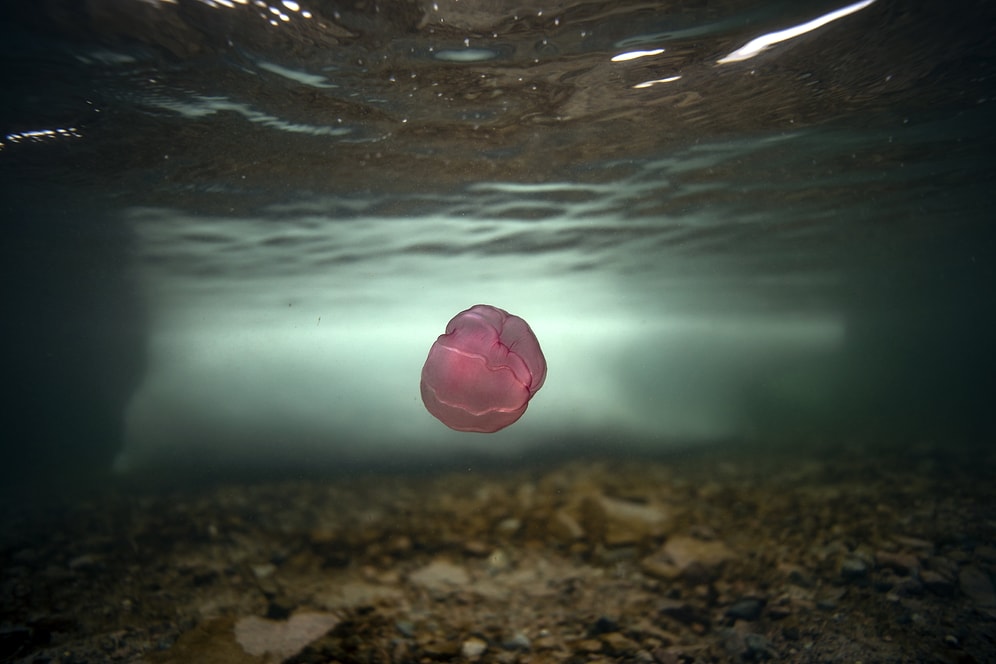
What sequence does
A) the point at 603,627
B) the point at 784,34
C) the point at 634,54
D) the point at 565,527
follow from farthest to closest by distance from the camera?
1. the point at 565,527
2. the point at 634,54
3. the point at 784,34
4. the point at 603,627

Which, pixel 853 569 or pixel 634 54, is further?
pixel 634 54

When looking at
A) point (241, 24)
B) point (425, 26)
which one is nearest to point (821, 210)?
point (425, 26)

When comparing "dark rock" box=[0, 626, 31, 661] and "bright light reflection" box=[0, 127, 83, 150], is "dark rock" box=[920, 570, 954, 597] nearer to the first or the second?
"dark rock" box=[0, 626, 31, 661]

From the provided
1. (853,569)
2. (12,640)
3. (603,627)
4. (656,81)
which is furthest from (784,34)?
(12,640)

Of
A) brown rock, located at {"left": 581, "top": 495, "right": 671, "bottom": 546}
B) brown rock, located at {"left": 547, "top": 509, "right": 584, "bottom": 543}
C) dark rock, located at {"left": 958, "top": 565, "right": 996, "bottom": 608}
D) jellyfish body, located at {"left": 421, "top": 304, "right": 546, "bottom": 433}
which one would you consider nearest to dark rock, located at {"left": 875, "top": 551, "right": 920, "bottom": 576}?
dark rock, located at {"left": 958, "top": 565, "right": 996, "bottom": 608}

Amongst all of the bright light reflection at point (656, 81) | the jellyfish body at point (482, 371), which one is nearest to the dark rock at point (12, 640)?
the jellyfish body at point (482, 371)

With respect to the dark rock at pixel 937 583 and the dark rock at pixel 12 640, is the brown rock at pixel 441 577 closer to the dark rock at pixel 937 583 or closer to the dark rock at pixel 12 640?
the dark rock at pixel 12 640

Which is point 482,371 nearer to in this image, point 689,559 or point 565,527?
point 689,559
